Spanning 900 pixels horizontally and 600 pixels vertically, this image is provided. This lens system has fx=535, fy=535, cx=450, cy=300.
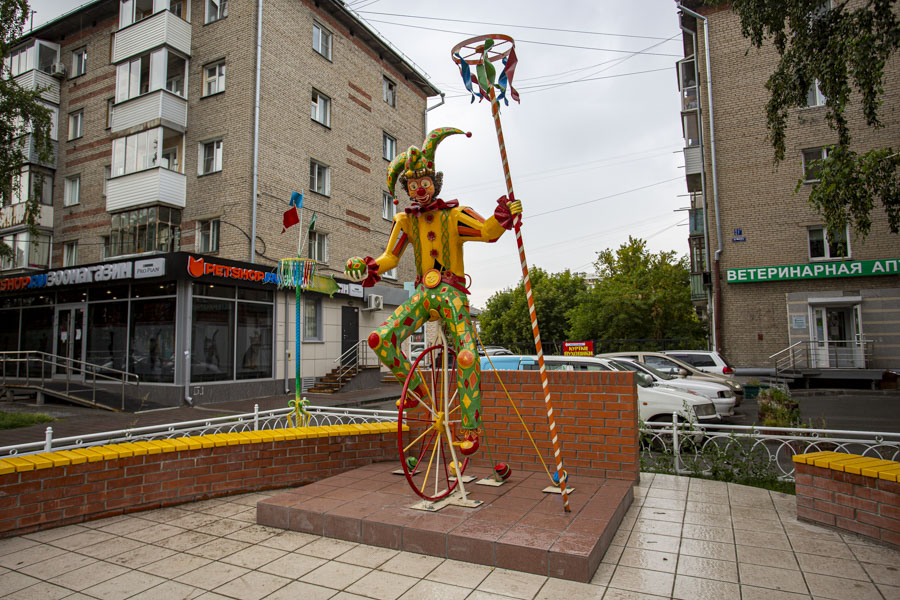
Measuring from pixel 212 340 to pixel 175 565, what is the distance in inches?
524

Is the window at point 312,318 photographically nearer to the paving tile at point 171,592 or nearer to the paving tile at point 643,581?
the paving tile at point 171,592

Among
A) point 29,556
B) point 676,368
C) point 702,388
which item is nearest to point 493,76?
point 29,556

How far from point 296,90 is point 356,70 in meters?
4.18

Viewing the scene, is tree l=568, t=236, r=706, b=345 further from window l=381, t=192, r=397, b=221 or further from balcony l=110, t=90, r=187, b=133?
balcony l=110, t=90, r=187, b=133

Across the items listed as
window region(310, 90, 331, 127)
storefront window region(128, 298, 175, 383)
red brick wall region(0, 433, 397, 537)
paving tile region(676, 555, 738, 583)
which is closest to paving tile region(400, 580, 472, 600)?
paving tile region(676, 555, 738, 583)

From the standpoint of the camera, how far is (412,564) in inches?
144

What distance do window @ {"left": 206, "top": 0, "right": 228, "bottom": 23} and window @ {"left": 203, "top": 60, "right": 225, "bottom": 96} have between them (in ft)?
5.52

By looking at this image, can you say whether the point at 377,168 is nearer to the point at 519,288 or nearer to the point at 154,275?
the point at 154,275

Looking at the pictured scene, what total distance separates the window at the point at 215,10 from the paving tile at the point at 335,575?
20.5 meters

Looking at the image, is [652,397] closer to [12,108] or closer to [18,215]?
[12,108]

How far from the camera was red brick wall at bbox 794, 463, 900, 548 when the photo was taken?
3.82 metres

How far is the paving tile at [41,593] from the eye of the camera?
10.4ft

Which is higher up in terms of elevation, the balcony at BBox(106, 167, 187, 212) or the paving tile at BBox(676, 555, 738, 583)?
the balcony at BBox(106, 167, 187, 212)

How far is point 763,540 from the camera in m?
4.00
